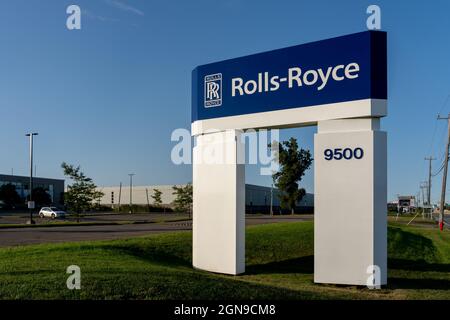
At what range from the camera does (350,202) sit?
10148 millimetres

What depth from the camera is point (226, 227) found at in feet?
39.9

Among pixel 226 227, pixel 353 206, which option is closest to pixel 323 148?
pixel 353 206

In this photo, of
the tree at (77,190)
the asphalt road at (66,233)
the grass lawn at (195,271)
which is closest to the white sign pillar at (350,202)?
the grass lawn at (195,271)

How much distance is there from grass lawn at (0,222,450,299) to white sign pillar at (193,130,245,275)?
1.85 feet

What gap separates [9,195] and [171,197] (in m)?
29.0

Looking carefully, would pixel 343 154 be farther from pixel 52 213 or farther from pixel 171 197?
pixel 171 197

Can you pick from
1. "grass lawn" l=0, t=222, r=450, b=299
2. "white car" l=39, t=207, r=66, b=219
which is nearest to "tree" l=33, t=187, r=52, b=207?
"white car" l=39, t=207, r=66, b=219

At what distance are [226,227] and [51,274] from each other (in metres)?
4.76

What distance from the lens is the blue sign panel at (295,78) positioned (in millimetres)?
10078

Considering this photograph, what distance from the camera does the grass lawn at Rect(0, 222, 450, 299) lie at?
7312 millimetres

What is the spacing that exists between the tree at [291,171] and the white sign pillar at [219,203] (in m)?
40.2

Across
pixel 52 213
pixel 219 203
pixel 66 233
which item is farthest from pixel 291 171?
pixel 219 203
